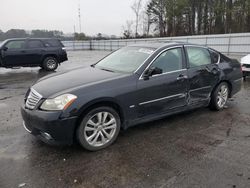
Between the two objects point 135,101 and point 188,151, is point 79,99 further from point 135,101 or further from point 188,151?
point 188,151

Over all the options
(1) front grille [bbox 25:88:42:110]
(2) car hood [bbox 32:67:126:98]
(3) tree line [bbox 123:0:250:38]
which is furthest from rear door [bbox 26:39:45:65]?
(3) tree line [bbox 123:0:250:38]

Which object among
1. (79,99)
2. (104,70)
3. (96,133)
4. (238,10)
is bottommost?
(96,133)

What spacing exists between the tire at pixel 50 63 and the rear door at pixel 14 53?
3.43 feet

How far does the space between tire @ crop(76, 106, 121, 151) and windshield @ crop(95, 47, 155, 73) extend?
87 cm

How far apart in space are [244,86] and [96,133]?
6313mm

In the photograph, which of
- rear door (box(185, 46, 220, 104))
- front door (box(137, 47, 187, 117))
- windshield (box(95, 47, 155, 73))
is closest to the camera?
front door (box(137, 47, 187, 117))

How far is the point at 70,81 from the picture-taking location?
11.4 ft

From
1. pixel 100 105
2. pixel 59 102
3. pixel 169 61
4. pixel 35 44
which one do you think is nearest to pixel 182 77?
pixel 169 61

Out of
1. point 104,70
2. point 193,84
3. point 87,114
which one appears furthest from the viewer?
point 193,84

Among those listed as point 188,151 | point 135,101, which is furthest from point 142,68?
point 188,151

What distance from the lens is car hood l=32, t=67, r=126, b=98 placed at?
3150 millimetres

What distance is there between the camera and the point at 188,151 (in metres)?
3.23

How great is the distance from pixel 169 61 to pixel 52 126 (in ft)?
7.76

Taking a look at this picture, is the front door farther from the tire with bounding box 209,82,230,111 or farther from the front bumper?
the front bumper
